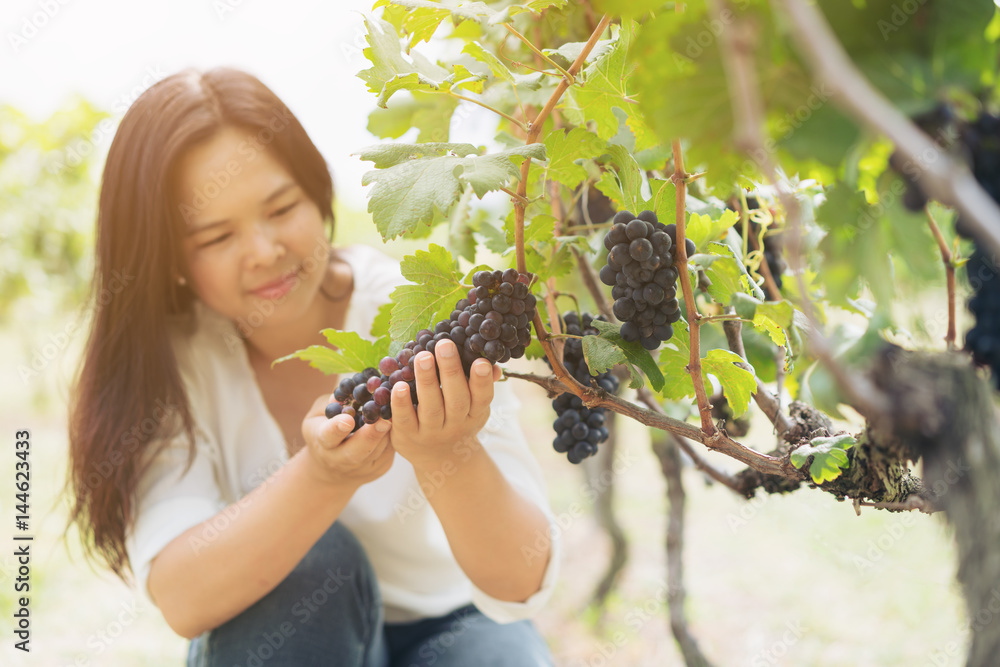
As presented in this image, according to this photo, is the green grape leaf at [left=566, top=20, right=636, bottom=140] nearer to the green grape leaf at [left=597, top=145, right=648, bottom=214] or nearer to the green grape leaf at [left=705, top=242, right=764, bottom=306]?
the green grape leaf at [left=597, top=145, right=648, bottom=214]

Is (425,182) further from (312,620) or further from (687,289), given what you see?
(312,620)

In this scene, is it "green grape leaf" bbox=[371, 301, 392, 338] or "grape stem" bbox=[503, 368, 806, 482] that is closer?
"grape stem" bbox=[503, 368, 806, 482]

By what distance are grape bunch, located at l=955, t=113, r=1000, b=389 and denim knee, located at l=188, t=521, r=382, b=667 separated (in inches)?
41.9

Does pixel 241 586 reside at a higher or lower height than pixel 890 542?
higher

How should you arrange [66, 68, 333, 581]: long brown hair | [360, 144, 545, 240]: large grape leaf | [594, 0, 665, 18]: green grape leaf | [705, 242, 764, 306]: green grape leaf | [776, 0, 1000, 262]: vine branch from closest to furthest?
[776, 0, 1000, 262]: vine branch → [594, 0, 665, 18]: green grape leaf → [360, 144, 545, 240]: large grape leaf → [705, 242, 764, 306]: green grape leaf → [66, 68, 333, 581]: long brown hair

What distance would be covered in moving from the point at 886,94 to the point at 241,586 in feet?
3.48

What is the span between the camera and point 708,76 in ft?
1.07

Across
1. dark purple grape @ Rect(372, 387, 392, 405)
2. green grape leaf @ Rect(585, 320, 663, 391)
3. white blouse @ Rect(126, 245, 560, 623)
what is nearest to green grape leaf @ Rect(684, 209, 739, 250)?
green grape leaf @ Rect(585, 320, 663, 391)

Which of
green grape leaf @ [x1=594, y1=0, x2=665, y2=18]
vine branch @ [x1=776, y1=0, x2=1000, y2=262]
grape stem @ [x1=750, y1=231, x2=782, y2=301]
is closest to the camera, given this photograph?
vine branch @ [x1=776, y1=0, x2=1000, y2=262]

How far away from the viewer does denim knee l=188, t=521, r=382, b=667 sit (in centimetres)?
110

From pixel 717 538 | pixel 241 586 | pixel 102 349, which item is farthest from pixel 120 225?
pixel 717 538

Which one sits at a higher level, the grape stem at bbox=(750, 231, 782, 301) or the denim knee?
the grape stem at bbox=(750, 231, 782, 301)

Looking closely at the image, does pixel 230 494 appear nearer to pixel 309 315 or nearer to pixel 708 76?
pixel 309 315

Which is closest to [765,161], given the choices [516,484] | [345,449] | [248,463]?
[345,449]
